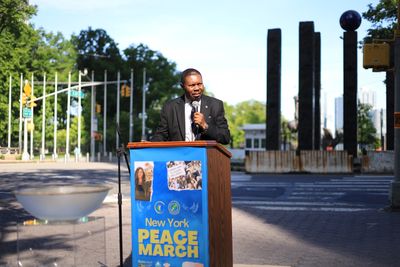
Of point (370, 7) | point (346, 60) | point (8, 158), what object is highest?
point (370, 7)

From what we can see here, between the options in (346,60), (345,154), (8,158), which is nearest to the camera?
(345,154)

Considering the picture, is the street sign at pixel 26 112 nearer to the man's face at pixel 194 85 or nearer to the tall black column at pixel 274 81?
the tall black column at pixel 274 81

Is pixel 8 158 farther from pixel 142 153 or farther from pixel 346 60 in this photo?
pixel 142 153

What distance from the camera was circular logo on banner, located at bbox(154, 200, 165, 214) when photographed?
3814 millimetres

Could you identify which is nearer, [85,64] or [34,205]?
[34,205]

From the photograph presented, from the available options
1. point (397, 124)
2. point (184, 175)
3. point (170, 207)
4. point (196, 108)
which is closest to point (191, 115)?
point (196, 108)

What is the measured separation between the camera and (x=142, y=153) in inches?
153

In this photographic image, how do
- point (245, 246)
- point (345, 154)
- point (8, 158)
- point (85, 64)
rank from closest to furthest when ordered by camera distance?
1. point (245, 246)
2. point (345, 154)
3. point (8, 158)
4. point (85, 64)

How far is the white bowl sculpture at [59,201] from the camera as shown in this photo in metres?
3.36

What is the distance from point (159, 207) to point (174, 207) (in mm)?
116

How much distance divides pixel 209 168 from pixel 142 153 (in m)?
0.51

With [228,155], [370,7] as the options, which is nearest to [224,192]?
[228,155]

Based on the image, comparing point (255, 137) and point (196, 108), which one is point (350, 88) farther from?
point (255, 137)

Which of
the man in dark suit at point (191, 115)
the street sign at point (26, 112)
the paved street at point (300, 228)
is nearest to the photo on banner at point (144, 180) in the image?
the man in dark suit at point (191, 115)
